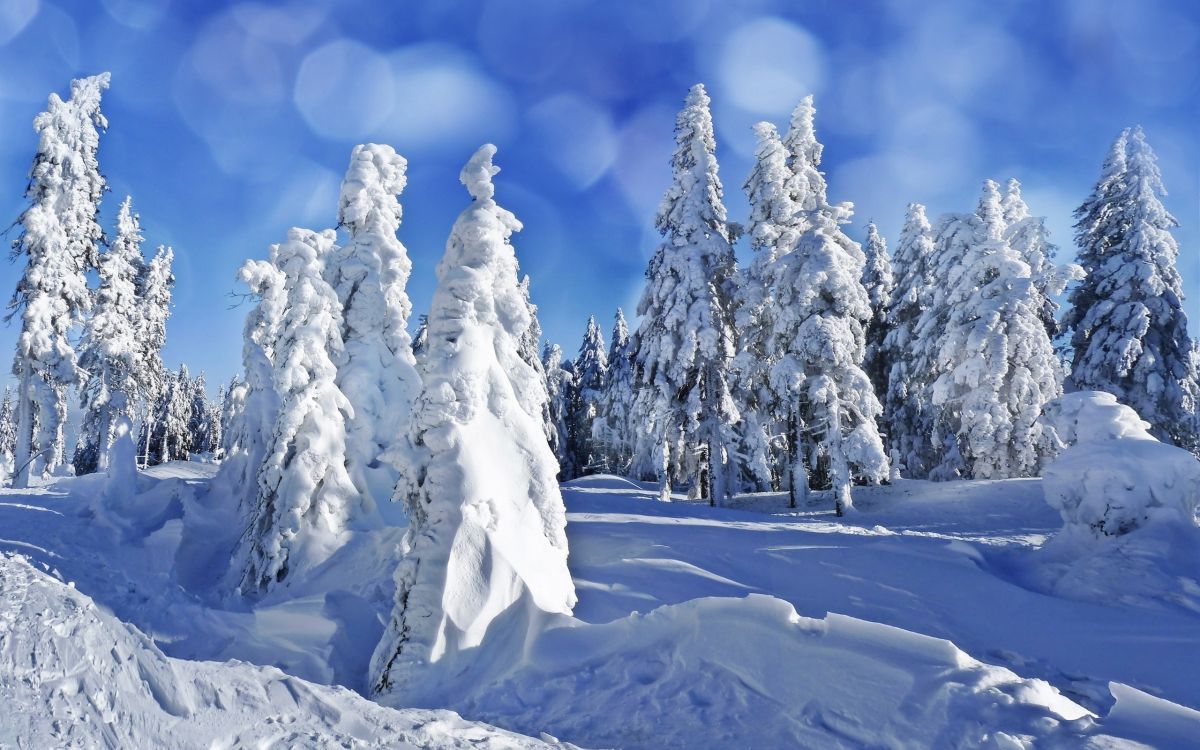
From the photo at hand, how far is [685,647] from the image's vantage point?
5.93 meters

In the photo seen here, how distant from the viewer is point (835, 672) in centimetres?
516

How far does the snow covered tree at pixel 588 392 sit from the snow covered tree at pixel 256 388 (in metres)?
26.3

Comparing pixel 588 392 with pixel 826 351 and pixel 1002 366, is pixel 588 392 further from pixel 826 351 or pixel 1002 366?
pixel 1002 366

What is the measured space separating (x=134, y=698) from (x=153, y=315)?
1562 inches

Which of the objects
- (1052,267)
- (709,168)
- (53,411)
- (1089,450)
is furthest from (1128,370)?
(53,411)

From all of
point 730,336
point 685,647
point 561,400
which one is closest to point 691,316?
point 730,336

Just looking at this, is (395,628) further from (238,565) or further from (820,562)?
(238,565)

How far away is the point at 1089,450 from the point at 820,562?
5493 mm

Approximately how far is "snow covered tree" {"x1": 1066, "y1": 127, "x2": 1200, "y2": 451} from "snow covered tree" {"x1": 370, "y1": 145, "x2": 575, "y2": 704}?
77.6 ft

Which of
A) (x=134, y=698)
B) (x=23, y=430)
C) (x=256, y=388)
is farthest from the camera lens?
(x=23, y=430)

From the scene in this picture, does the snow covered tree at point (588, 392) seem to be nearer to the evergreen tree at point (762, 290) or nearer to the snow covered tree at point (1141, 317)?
the evergreen tree at point (762, 290)

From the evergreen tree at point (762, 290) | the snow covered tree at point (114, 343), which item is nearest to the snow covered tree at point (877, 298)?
the evergreen tree at point (762, 290)

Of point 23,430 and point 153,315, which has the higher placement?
point 153,315

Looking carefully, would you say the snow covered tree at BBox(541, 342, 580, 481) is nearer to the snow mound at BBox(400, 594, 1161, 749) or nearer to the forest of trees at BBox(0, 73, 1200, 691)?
the forest of trees at BBox(0, 73, 1200, 691)
